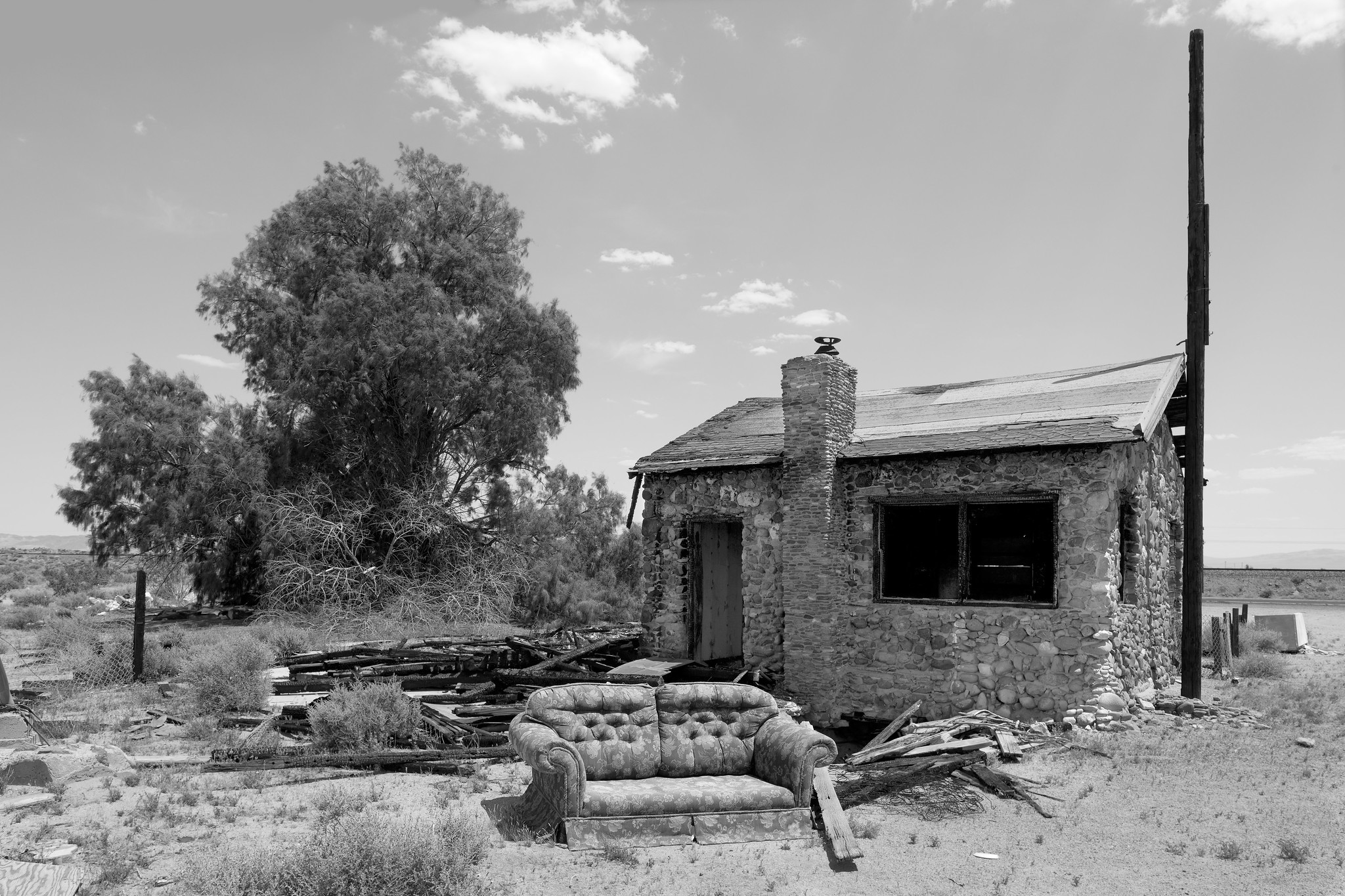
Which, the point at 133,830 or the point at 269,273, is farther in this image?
the point at 269,273

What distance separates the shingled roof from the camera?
11.6m

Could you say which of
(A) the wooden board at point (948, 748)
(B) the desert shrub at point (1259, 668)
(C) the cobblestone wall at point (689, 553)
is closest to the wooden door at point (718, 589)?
(C) the cobblestone wall at point (689, 553)

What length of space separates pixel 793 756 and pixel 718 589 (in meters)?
8.10

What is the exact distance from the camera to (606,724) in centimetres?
798

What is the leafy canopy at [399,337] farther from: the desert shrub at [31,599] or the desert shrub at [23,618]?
the desert shrub at [31,599]

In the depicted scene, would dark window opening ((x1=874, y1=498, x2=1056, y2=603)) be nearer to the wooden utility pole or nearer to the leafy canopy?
the wooden utility pole

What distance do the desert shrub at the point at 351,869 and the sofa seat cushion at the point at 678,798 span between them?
1204 mm

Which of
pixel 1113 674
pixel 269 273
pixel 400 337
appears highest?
pixel 269 273

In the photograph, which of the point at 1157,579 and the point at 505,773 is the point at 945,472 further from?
the point at 505,773

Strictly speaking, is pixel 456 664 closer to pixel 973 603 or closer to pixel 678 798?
pixel 973 603

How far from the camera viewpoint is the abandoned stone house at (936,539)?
11.5 meters

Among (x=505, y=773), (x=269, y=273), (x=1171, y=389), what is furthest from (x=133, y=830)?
(x=269, y=273)

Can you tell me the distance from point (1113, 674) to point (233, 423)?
23.6m

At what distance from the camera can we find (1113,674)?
1147 centimetres
